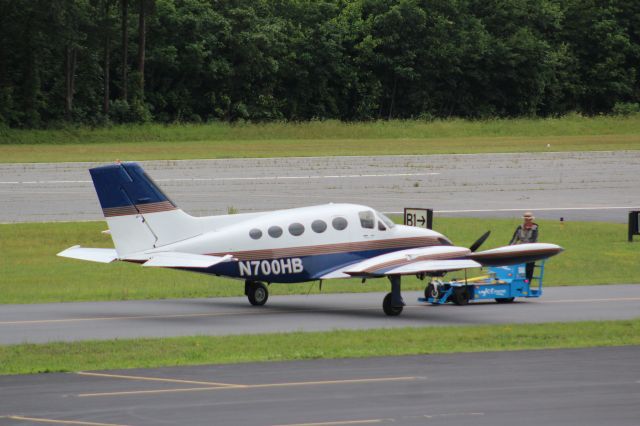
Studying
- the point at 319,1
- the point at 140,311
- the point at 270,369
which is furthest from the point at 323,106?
the point at 270,369

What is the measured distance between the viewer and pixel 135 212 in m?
24.4

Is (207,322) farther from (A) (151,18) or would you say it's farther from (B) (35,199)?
(A) (151,18)

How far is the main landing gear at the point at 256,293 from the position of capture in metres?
26.4

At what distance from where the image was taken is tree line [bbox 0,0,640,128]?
8625 centimetres

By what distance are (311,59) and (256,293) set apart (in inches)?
2839

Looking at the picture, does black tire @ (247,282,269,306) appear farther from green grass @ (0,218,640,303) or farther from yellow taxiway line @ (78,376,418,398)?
yellow taxiway line @ (78,376,418,398)

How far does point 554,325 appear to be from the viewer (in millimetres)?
22844

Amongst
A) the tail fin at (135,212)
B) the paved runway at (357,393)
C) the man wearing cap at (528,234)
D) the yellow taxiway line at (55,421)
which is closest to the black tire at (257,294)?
the tail fin at (135,212)

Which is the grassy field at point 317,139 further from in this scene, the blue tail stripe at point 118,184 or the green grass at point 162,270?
the blue tail stripe at point 118,184

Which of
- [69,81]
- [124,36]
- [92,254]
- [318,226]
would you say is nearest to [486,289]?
[318,226]

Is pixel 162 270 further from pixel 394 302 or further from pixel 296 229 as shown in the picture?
pixel 394 302

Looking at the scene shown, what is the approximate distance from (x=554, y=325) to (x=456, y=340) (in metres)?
2.78

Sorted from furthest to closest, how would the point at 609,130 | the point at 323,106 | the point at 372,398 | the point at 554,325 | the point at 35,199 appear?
1. the point at 323,106
2. the point at 609,130
3. the point at 35,199
4. the point at 554,325
5. the point at 372,398

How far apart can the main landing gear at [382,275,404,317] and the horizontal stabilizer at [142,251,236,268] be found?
3.62m
